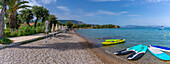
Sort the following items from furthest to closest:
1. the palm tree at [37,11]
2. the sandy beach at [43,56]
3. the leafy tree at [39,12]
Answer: the leafy tree at [39,12] → the palm tree at [37,11] → the sandy beach at [43,56]

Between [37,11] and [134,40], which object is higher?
[37,11]

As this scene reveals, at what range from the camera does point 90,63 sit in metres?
5.57

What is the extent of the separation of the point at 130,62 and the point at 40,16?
3235 centimetres

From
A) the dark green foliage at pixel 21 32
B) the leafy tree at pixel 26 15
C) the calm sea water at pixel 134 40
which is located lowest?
the calm sea water at pixel 134 40

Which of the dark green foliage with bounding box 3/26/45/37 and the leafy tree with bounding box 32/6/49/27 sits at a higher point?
the leafy tree with bounding box 32/6/49/27

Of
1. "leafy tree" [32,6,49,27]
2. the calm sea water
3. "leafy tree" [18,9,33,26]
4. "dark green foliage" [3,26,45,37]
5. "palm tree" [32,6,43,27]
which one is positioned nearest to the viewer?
the calm sea water

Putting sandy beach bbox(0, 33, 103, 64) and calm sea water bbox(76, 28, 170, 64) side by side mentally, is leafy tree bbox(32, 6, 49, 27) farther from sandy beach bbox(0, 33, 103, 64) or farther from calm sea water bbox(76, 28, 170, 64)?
sandy beach bbox(0, 33, 103, 64)

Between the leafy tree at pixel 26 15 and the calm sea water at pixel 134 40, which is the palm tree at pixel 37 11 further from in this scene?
the calm sea water at pixel 134 40

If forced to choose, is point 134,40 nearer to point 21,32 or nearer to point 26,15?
point 21,32

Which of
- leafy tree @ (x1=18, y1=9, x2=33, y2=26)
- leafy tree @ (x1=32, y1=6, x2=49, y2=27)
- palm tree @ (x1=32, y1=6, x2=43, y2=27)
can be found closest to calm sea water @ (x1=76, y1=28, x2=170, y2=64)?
leafy tree @ (x1=32, y1=6, x2=49, y2=27)

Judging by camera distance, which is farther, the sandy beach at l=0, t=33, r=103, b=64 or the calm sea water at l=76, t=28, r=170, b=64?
the calm sea water at l=76, t=28, r=170, b=64

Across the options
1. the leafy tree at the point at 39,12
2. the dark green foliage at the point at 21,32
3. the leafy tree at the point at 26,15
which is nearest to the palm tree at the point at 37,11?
the leafy tree at the point at 39,12

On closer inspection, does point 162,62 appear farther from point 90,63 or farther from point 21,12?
point 21,12

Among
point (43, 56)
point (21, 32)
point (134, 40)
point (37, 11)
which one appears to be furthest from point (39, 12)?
point (134, 40)
